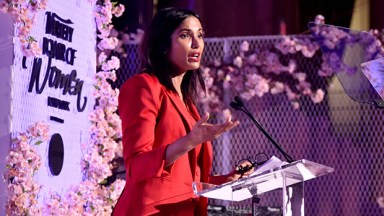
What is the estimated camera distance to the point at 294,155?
21.7ft

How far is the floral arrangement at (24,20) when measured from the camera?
371cm

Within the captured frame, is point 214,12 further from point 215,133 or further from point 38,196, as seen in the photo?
point 215,133

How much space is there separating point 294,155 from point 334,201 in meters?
0.49

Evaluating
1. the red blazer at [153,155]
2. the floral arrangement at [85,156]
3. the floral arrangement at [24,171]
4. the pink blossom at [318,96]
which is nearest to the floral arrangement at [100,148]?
the floral arrangement at [85,156]

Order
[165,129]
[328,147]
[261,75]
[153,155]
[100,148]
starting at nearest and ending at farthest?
[153,155] < [165,129] < [100,148] < [328,147] < [261,75]

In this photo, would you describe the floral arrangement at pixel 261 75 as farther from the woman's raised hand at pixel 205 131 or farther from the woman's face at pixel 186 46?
the woman's raised hand at pixel 205 131

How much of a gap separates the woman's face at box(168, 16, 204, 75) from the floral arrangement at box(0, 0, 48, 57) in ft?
3.48

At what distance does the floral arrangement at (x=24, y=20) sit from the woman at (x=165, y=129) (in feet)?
3.13

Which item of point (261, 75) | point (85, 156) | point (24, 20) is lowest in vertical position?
point (85, 156)

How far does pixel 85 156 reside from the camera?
4.43 metres

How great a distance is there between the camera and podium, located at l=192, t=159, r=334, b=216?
2.39m

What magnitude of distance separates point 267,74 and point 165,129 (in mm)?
4690

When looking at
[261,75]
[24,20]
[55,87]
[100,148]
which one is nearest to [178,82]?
[24,20]

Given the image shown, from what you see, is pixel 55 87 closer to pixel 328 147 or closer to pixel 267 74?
pixel 328 147
